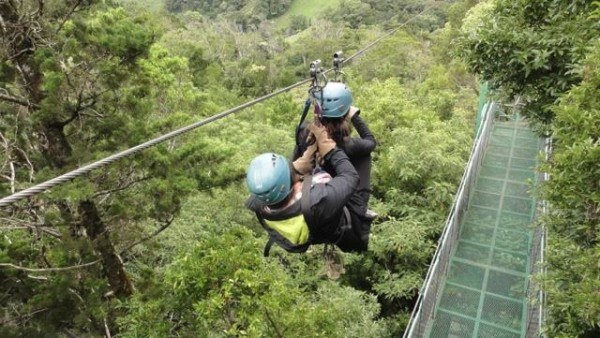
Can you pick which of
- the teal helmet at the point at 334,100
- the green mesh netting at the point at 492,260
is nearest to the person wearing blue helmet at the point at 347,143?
the teal helmet at the point at 334,100

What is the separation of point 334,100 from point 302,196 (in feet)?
2.52

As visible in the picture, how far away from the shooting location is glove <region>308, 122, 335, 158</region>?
2654 millimetres

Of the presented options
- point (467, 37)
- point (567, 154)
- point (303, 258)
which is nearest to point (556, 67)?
point (467, 37)

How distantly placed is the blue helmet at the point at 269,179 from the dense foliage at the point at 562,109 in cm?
228

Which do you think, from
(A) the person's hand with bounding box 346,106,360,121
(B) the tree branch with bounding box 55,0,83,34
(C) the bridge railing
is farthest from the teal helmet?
(C) the bridge railing

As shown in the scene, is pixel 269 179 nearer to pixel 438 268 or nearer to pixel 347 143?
pixel 347 143

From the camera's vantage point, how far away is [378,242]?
9328 mm

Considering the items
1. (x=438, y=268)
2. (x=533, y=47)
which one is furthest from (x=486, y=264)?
(x=533, y=47)

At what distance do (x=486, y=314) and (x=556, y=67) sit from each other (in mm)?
4935

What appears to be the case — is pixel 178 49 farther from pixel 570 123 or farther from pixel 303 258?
pixel 570 123

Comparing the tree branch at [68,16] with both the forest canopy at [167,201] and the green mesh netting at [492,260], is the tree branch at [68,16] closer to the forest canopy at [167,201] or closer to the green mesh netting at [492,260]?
the forest canopy at [167,201]

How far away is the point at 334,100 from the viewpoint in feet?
9.53

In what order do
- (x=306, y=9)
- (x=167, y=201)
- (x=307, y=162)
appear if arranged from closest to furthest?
1. (x=307, y=162)
2. (x=167, y=201)
3. (x=306, y=9)

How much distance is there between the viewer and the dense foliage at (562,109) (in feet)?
11.4
